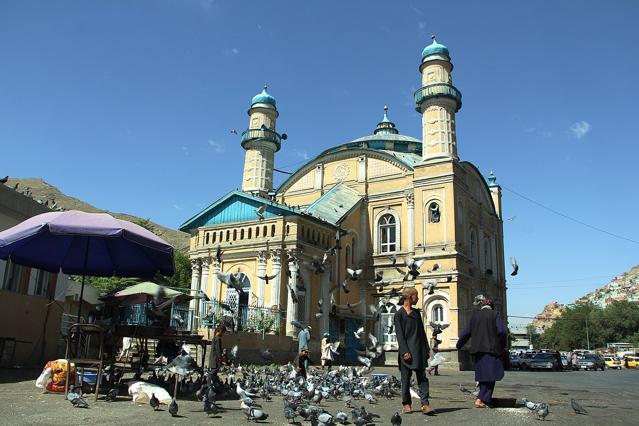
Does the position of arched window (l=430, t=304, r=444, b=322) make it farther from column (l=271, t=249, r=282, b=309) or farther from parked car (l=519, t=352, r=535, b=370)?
parked car (l=519, t=352, r=535, b=370)

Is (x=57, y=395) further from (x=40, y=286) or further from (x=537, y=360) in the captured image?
(x=537, y=360)

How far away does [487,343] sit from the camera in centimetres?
798

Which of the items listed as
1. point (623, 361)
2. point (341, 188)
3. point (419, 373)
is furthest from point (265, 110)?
point (623, 361)

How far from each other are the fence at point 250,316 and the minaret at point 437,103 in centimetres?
1412

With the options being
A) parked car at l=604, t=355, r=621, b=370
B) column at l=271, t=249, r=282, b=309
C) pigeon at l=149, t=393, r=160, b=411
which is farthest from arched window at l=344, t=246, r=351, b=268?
parked car at l=604, t=355, r=621, b=370

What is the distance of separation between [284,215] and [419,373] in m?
19.0

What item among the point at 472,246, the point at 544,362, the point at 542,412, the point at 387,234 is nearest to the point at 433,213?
the point at 387,234

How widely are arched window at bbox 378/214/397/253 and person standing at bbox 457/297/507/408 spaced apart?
80.5ft

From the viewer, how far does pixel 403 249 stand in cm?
3206

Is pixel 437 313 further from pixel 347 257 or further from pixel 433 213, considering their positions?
pixel 347 257

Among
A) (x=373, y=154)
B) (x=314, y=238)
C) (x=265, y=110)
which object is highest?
(x=265, y=110)

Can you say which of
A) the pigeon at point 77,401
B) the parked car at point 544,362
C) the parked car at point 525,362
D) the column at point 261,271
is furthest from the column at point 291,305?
the parked car at point 525,362

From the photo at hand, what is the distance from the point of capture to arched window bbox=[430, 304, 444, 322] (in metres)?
29.3

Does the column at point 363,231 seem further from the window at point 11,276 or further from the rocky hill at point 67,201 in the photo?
the rocky hill at point 67,201
